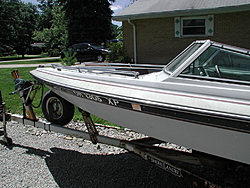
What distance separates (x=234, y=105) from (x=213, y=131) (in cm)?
27

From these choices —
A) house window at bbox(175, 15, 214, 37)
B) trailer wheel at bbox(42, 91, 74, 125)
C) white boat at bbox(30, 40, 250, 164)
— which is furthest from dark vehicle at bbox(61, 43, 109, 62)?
white boat at bbox(30, 40, 250, 164)

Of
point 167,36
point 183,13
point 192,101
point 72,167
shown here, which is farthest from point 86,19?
point 192,101

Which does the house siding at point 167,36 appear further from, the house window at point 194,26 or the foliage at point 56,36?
the foliage at point 56,36

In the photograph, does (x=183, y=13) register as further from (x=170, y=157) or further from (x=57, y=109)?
(x=170, y=157)

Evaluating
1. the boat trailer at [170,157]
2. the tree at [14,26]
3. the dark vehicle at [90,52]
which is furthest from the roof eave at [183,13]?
the tree at [14,26]

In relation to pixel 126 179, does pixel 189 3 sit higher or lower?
higher

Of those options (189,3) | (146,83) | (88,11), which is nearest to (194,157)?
(146,83)

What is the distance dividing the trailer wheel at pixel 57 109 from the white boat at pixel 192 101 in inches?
13.1

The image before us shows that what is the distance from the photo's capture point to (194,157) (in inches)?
100

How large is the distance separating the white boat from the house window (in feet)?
28.8

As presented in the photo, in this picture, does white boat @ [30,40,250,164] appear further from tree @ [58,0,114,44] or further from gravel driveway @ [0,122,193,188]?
tree @ [58,0,114,44]

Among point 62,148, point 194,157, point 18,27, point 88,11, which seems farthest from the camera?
point 18,27

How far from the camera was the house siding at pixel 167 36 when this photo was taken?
35.4 feet

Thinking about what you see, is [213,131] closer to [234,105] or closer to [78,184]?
[234,105]
